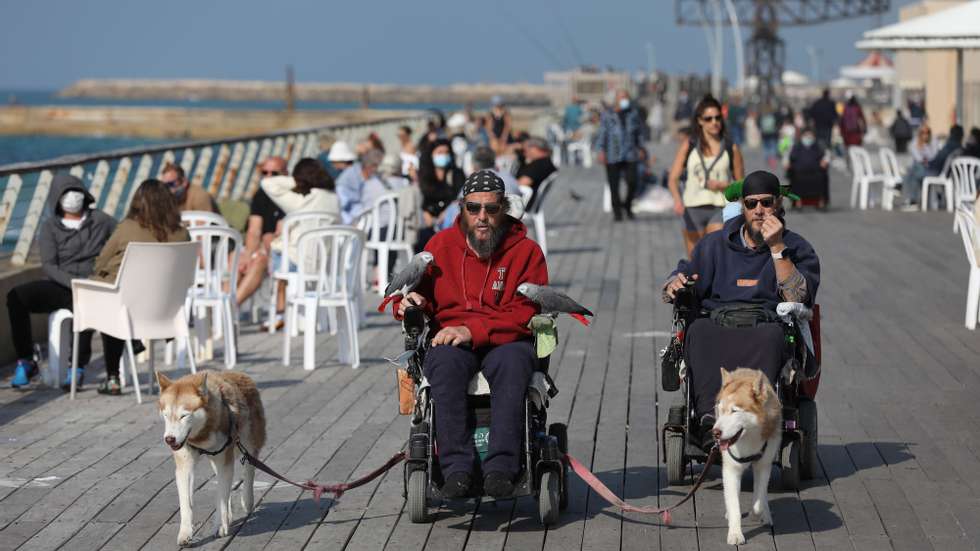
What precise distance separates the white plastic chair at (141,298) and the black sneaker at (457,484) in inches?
150

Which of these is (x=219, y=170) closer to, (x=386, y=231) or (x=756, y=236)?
(x=386, y=231)

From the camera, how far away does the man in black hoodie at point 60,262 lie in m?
10.2

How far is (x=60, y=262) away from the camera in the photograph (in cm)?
1028

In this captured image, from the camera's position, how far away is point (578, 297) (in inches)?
560

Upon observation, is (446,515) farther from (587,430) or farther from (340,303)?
(340,303)

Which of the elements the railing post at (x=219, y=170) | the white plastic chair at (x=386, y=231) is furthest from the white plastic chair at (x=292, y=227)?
the railing post at (x=219, y=170)

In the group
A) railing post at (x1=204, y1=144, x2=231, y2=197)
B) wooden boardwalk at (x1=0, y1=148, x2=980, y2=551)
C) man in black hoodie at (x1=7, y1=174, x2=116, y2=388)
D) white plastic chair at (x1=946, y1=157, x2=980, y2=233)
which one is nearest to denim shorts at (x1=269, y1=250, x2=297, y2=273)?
wooden boardwalk at (x1=0, y1=148, x2=980, y2=551)

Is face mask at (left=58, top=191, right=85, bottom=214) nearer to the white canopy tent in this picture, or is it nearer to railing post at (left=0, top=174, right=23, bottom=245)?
railing post at (left=0, top=174, right=23, bottom=245)

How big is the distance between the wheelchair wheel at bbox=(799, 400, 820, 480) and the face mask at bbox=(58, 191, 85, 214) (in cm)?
528

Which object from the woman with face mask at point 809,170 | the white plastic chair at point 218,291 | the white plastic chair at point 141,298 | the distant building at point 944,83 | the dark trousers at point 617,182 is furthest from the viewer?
the distant building at point 944,83

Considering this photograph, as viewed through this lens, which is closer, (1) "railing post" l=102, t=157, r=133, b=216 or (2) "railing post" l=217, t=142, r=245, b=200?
(1) "railing post" l=102, t=157, r=133, b=216

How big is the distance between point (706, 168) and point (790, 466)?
17.6ft

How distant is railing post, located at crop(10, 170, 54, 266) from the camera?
39.2 feet

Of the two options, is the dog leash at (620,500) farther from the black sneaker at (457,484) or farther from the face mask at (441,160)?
the face mask at (441,160)
